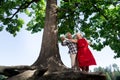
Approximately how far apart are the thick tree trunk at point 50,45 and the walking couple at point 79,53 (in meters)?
1.79

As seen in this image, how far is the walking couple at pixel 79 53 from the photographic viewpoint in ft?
41.3

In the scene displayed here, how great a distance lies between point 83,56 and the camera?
1259cm

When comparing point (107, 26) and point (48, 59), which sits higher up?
point (107, 26)

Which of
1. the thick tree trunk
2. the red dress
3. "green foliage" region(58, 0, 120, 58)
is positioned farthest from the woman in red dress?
"green foliage" region(58, 0, 120, 58)

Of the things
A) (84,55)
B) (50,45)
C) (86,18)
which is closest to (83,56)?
(84,55)

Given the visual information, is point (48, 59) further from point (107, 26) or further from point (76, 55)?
point (107, 26)

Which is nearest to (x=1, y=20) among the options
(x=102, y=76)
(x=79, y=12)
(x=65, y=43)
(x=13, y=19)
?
Answer: (x=13, y=19)

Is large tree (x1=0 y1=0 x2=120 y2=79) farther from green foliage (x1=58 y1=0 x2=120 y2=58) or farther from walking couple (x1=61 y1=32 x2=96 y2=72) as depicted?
walking couple (x1=61 y1=32 x2=96 y2=72)

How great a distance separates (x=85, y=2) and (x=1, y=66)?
9496 millimetres

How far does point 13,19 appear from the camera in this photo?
2334 cm

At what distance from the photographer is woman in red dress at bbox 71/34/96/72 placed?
1257cm

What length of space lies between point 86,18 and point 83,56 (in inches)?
420

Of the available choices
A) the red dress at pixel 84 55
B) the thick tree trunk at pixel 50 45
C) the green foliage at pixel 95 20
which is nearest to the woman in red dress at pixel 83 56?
the red dress at pixel 84 55

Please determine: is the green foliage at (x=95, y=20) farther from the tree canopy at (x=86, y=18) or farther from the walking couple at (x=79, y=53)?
the walking couple at (x=79, y=53)
